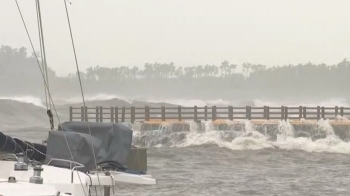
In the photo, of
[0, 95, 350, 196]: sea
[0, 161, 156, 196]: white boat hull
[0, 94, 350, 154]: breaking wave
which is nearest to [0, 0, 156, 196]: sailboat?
[0, 161, 156, 196]: white boat hull

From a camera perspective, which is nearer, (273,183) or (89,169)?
(89,169)

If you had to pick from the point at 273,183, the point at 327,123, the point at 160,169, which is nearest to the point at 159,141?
the point at 327,123

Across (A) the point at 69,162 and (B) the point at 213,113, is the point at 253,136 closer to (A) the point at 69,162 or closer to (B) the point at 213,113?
(B) the point at 213,113

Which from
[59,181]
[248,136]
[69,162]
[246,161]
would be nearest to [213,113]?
[248,136]

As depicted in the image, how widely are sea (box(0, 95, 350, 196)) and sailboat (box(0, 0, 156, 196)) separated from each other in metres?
7.42

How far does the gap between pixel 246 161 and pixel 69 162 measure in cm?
2213

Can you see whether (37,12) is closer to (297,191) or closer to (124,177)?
(124,177)

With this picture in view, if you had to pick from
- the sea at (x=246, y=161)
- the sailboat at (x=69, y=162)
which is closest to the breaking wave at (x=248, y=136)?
the sea at (x=246, y=161)

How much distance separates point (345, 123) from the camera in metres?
40.5

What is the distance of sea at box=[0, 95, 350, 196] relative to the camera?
19.8 meters

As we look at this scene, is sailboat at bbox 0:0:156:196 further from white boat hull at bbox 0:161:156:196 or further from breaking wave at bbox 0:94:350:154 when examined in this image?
breaking wave at bbox 0:94:350:154

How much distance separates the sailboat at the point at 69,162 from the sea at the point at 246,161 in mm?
7417

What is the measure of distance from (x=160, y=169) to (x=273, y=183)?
18.2 feet

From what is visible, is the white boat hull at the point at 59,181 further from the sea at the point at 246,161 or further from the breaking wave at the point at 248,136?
the breaking wave at the point at 248,136
